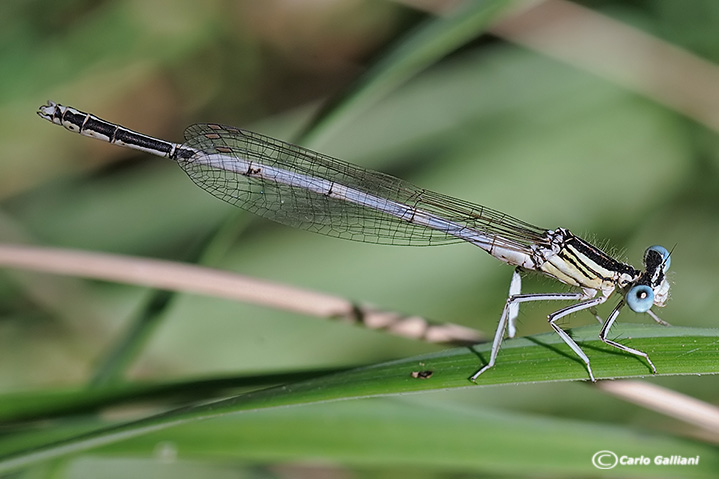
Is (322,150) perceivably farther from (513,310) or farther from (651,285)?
(651,285)

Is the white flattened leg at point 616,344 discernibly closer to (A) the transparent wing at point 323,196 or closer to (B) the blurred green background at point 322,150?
(A) the transparent wing at point 323,196

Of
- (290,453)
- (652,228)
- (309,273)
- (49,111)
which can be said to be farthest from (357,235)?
(652,228)

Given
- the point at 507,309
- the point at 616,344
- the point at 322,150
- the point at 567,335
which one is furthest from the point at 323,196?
the point at 616,344

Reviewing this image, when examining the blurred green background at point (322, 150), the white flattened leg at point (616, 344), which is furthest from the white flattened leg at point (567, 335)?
the blurred green background at point (322, 150)

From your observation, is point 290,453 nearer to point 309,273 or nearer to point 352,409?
point 352,409

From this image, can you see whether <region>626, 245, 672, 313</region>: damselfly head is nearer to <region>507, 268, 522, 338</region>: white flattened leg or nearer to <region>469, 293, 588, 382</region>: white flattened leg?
<region>469, 293, 588, 382</region>: white flattened leg
